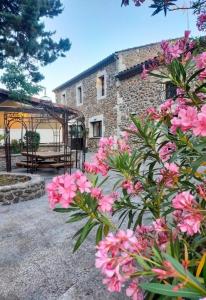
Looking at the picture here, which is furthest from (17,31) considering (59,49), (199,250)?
(199,250)

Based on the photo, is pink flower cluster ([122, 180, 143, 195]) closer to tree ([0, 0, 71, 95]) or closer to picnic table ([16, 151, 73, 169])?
picnic table ([16, 151, 73, 169])

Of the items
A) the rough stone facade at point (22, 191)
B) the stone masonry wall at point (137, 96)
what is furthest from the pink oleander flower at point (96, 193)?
the stone masonry wall at point (137, 96)

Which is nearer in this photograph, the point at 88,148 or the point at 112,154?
the point at 112,154

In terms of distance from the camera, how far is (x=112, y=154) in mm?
1678

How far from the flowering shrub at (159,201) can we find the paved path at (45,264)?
937mm

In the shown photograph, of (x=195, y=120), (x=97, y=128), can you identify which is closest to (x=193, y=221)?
(x=195, y=120)

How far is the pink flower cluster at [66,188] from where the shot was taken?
113 cm

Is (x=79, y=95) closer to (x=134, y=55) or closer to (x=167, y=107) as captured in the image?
(x=134, y=55)

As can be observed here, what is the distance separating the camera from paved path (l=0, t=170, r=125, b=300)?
2223mm

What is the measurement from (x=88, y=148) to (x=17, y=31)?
9.45 m

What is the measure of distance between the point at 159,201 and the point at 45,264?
1.67 metres

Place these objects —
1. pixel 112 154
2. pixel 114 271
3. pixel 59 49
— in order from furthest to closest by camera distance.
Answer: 1. pixel 59 49
2. pixel 112 154
3. pixel 114 271

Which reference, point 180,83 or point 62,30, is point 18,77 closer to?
point 62,30

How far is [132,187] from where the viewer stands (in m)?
1.66
